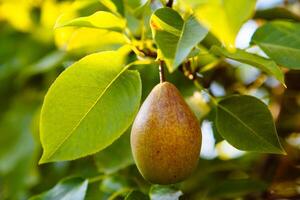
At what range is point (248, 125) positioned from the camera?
792 mm

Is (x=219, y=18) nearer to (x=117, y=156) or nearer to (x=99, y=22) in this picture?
(x=99, y=22)

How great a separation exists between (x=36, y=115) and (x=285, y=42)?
0.73 m

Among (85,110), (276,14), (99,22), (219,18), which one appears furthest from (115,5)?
(276,14)

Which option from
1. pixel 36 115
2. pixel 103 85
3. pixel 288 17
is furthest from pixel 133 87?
pixel 36 115

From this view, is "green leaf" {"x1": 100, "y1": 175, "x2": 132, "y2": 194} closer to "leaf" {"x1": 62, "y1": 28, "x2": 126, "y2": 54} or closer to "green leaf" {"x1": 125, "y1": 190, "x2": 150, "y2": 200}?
"green leaf" {"x1": 125, "y1": 190, "x2": 150, "y2": 200}

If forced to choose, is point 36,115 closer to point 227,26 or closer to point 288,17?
point 288,17

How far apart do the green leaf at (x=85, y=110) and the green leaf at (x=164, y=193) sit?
143mm

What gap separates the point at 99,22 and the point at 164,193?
260 mm

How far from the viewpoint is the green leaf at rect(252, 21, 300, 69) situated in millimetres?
771

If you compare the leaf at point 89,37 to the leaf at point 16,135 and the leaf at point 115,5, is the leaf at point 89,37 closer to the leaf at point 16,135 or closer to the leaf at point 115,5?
the leaf at point 115,5

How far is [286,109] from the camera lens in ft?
4.24

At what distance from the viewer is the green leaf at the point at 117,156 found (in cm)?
98

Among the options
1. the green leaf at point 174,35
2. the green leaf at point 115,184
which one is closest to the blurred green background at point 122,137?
the green leaf at point 115,184

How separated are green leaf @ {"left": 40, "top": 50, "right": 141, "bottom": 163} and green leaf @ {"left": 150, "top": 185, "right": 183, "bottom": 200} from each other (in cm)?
14
